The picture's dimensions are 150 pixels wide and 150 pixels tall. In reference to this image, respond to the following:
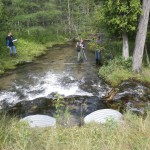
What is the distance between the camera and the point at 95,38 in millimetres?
15039

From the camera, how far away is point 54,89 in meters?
11.4

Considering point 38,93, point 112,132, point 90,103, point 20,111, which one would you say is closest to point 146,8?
point 90,103

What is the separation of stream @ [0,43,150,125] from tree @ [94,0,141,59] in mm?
2686

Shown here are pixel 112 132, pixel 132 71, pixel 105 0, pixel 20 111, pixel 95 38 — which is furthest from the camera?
pixel 95 38

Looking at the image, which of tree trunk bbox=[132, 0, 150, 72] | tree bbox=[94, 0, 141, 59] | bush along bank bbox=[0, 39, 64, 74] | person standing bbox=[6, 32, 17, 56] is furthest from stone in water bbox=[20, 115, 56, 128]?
person standing bbox=[6, 32, 17, 56]

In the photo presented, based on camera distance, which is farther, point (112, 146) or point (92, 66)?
point (92, 66)

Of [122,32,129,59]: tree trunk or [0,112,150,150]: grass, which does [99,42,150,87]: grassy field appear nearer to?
[122,32,129,59]: tree trunk

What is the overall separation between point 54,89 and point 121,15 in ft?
15.4

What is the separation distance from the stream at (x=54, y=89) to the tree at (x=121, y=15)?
2.69 metres

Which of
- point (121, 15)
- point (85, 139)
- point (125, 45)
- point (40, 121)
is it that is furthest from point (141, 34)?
point (85, 139)

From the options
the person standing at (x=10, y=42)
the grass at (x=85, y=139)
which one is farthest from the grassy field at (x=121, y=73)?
the person standing at (x=10, y=42)

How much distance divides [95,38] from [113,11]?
3.19 m

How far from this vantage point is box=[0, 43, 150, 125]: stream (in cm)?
917

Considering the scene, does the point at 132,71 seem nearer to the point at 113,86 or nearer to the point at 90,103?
the point at 113,86
